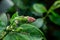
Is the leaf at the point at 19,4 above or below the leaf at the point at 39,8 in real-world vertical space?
above

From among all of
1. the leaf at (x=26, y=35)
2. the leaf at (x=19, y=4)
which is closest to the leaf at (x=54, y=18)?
the leaf at (x=19, y=4)

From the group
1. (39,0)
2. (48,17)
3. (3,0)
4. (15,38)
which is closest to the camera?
(15,38)

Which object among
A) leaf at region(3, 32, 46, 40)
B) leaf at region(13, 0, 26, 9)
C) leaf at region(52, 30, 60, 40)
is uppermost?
leaf at region(13, 0, 26, 9)

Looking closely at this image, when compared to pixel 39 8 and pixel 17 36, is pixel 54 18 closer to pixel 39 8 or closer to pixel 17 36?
pixel 39 8

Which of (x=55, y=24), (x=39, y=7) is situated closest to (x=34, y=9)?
(x=39, y=7)

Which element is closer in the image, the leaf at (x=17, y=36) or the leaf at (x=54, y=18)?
the leaf at (x=17, y=36)

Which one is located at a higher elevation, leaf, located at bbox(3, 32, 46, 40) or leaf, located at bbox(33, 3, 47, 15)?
leaf, located at bbox(33, 3, 47, 15)

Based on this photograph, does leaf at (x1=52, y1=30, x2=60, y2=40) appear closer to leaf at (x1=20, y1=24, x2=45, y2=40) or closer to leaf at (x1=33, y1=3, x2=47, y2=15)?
leaf at (x1=33, y1=3, x2=47, y2=15)

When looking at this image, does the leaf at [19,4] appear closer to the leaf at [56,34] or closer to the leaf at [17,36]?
the leaf at [56,34]

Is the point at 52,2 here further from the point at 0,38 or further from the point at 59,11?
the point at 0,38

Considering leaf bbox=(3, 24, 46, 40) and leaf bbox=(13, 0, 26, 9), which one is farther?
leaf bbox=(13, 0, 26, 9)

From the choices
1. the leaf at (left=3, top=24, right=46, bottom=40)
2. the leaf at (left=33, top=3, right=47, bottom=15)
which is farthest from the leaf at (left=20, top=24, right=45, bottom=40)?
the leaf at (left=33, top=3, right=47, bottom=15)
